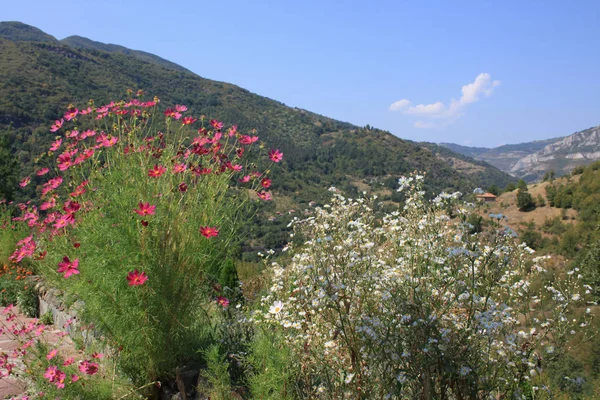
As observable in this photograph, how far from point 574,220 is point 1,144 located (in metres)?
35.1

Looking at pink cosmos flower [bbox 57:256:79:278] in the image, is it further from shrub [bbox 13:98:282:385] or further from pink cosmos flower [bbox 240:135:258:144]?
pink cosmos flower [bbox 240:135:258:144]

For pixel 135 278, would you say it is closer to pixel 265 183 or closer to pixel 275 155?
pixel 265 183

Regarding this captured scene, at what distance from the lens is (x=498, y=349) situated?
2.12m

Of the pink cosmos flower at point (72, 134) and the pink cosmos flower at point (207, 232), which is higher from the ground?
the pink cosmos flower at point (72, 134)

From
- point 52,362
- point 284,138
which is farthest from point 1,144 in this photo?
point 284,138

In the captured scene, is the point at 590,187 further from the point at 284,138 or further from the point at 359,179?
the point at 284,138

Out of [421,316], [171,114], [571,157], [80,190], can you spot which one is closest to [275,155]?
[171,114]

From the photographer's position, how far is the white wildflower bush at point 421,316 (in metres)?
1.96

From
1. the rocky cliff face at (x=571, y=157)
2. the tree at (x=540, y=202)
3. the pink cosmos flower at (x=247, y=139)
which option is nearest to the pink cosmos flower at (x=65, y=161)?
the pink cosmos flower at (x=247, y=139)

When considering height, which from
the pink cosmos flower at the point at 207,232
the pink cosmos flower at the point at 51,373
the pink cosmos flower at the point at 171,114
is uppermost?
the pink cosmos flower at the point at 171,114

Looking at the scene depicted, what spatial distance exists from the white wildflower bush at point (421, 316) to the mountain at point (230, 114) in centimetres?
2499

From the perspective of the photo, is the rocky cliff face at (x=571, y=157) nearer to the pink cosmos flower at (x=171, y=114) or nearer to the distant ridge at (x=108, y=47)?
the distant ridge at (x=108, y=47)

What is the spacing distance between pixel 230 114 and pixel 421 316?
8899 cm

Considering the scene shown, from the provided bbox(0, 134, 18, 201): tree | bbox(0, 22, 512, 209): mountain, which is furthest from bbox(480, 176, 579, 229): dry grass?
bbox(0, 134, 18, 201): tree
